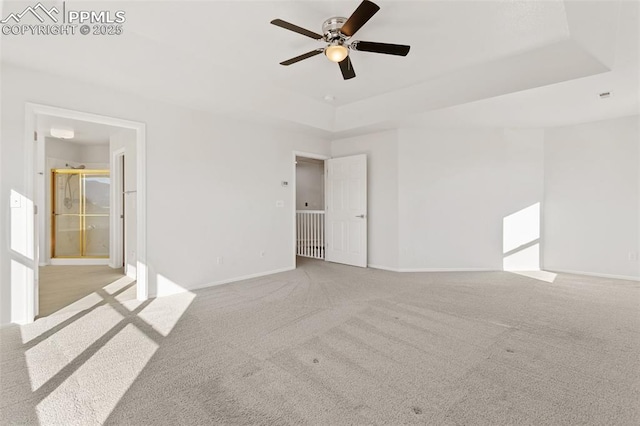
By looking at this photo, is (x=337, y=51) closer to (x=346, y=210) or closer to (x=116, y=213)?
(x=346, y=210)

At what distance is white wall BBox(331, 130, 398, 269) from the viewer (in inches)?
221

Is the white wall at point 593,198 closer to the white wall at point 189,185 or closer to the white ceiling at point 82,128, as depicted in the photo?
the white wall at point 189,185

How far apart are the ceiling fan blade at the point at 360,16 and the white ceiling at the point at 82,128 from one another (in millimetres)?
4550

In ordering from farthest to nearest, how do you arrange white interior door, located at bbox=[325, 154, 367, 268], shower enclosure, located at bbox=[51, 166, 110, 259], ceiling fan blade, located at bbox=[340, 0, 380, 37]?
shower enclosure, located at bbox=[51, 166, 110, 259], white interior door, located at bbox=[325, 154, 367, 268], ceiling fan blade, located at bbox=[340, 0, 380, 37]

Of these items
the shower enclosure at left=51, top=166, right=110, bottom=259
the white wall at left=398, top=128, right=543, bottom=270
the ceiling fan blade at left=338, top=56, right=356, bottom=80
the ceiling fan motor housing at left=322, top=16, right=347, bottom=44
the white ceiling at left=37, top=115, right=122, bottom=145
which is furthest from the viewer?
the shower enclosure at left=51, top=166, right=110, bottom=259

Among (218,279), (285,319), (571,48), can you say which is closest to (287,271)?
(218,279)

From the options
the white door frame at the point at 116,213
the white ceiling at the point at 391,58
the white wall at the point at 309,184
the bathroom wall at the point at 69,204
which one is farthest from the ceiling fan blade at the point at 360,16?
the white wall at the point at 309,184

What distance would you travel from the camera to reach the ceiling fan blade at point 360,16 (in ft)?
7.21

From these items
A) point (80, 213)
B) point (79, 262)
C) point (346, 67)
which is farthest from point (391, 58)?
point (80, 213)

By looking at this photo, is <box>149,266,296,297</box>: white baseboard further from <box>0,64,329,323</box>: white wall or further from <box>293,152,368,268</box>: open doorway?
<box>293,152,368,268</box>: open doorway

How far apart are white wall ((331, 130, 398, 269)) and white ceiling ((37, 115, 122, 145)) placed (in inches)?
181

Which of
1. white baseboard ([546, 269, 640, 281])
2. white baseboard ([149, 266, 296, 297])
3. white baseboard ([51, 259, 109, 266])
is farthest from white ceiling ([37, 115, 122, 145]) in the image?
white baseboard ([546, 269, 640, 281])

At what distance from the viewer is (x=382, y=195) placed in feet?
19.0

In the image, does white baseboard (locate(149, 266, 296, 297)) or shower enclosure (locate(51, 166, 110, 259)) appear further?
shower enclosure (locate(51, 166, 110, 259))
